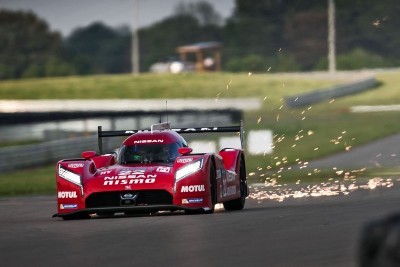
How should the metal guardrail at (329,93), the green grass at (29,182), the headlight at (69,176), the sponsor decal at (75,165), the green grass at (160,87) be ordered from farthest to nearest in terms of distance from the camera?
the green grass at (160,87) → the metal guardrail at (329,93) → the green grass at (29,182) → the sponsor decal at (75,165) → the headlight at (69,176)

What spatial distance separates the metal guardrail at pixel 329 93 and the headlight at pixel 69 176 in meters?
40.2

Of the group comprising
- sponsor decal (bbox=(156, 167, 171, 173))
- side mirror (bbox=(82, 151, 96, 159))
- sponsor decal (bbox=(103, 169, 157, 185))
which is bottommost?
sponsor decal (bbox=(103, 169, 157, 185))

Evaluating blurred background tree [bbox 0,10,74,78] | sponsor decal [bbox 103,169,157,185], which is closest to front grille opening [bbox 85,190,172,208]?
sponsor decal [bbox 103,169,157,185]

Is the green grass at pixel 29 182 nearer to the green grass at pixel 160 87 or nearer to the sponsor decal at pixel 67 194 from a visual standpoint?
the sponsor decal at pixel 67 194

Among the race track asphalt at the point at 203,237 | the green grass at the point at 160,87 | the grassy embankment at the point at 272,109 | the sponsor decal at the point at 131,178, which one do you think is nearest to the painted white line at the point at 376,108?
the grassy embankment at the point at 272,109

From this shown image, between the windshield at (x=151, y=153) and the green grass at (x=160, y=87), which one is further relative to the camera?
the green grass at (x=160, y=87)

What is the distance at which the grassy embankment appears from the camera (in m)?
29.7

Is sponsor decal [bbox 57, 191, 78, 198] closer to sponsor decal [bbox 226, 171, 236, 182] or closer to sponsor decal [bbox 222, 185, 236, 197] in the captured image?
sponsor decal [bbox 222, 185, 236, 197]

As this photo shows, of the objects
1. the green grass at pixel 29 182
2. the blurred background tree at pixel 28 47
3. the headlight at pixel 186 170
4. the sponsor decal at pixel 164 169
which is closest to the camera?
the headlight at pixel 186 170

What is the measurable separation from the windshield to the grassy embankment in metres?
8.57

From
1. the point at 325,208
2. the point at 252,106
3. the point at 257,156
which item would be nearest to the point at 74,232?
the point at 325,208

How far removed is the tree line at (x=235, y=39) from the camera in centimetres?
9269

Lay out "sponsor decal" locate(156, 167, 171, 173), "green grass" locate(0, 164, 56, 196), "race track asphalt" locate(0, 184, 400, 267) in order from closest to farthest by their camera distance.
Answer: "race track asphalt" locate(0, 184, 400, 267)
"sponsor decal" locate(156, 167, 171, 173)
"green grass" locate(0, 164, 56, 196)

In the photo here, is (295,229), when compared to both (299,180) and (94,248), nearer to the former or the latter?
(94,248)
